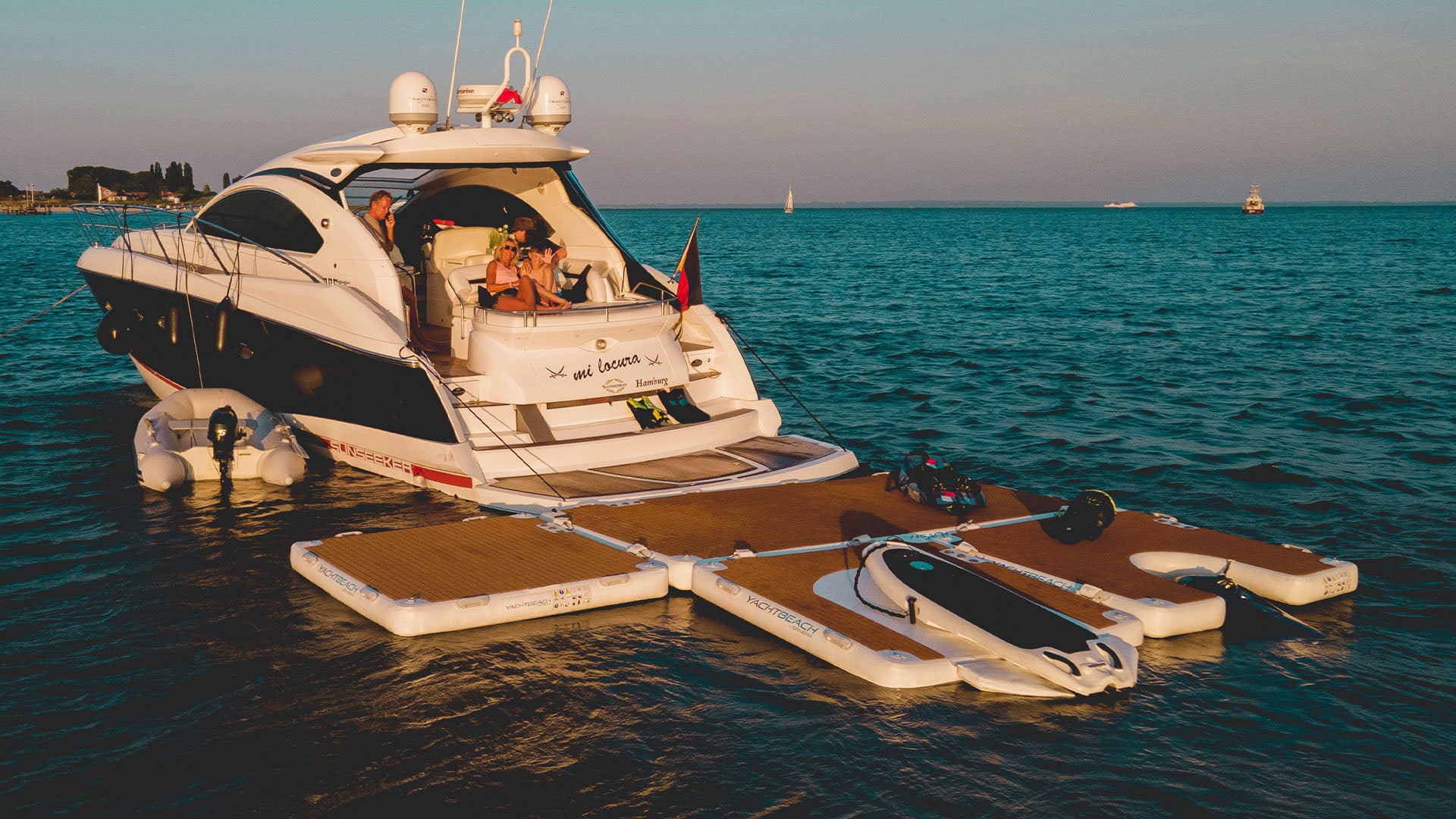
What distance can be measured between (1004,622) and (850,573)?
1377 mm

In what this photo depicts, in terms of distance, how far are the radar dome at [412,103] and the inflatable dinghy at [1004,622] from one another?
255 inches

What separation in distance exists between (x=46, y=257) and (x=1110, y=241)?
6213 cm

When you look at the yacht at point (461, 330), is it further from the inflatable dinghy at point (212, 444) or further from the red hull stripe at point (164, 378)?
the inflatable dinghy at point (212, 444)

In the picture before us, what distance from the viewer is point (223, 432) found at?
419 inches

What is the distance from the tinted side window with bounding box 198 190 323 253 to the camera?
11562 mm

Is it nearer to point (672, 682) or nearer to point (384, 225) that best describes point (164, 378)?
point (384, 225)

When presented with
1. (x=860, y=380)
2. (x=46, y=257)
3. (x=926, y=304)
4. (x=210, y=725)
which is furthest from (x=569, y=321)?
(x=46, y=257)

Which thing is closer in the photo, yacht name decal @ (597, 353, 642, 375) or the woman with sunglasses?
yacht name decal @ (597, 353, 642, 375)

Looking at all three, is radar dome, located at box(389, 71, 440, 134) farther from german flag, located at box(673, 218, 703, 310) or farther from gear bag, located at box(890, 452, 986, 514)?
gear bag, located at box(890, 452, 986, 514)

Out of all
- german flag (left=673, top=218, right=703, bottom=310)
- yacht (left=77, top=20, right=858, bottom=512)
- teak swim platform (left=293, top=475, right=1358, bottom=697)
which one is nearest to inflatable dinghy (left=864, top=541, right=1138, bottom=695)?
teak swim platform (left=293, top=475, right=1358, bottom=697)

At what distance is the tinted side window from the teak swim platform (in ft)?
13.7

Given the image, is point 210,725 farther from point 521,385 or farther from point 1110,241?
point 1110,241

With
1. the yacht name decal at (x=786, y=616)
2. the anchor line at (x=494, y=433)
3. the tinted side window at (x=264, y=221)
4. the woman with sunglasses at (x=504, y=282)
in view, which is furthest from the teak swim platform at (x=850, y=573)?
the tinted side window at (x=264, y=221)

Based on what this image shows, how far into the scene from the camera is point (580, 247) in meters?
12.9
